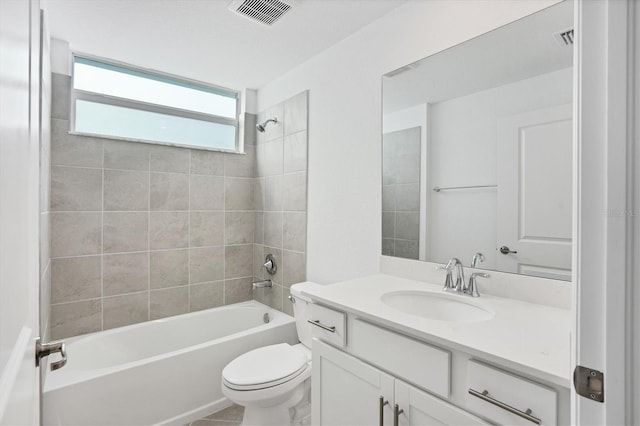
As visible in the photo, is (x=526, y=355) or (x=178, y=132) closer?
(x=526, y=355)

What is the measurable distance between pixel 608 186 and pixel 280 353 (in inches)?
69.7

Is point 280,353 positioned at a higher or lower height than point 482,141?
lower

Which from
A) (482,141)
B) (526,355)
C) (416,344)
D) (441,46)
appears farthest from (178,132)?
(526,355)

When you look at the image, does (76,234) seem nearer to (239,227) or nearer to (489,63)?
(239,227)

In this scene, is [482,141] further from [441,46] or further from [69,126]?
[69,126]

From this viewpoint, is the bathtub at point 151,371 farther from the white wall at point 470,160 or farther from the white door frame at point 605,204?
the white door frame at point 605,204

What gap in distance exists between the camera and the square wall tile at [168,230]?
2.47m

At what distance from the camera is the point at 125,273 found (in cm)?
237

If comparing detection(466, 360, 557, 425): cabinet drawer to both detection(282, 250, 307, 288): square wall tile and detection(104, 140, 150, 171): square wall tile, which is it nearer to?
detection(282, 250, 307, 288): square wall tile

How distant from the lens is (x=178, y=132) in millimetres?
2676

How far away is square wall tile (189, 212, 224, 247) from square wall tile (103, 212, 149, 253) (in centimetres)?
34

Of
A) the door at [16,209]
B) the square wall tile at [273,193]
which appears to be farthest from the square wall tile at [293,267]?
the door at [16,209]

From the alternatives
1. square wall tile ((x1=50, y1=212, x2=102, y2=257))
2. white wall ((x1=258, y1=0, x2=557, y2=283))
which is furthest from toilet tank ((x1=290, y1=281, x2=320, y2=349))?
square wall tile ((x1=50, y1=212, x2=102, y2=257))

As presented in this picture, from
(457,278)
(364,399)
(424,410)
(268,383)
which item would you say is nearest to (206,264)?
(268,383)
